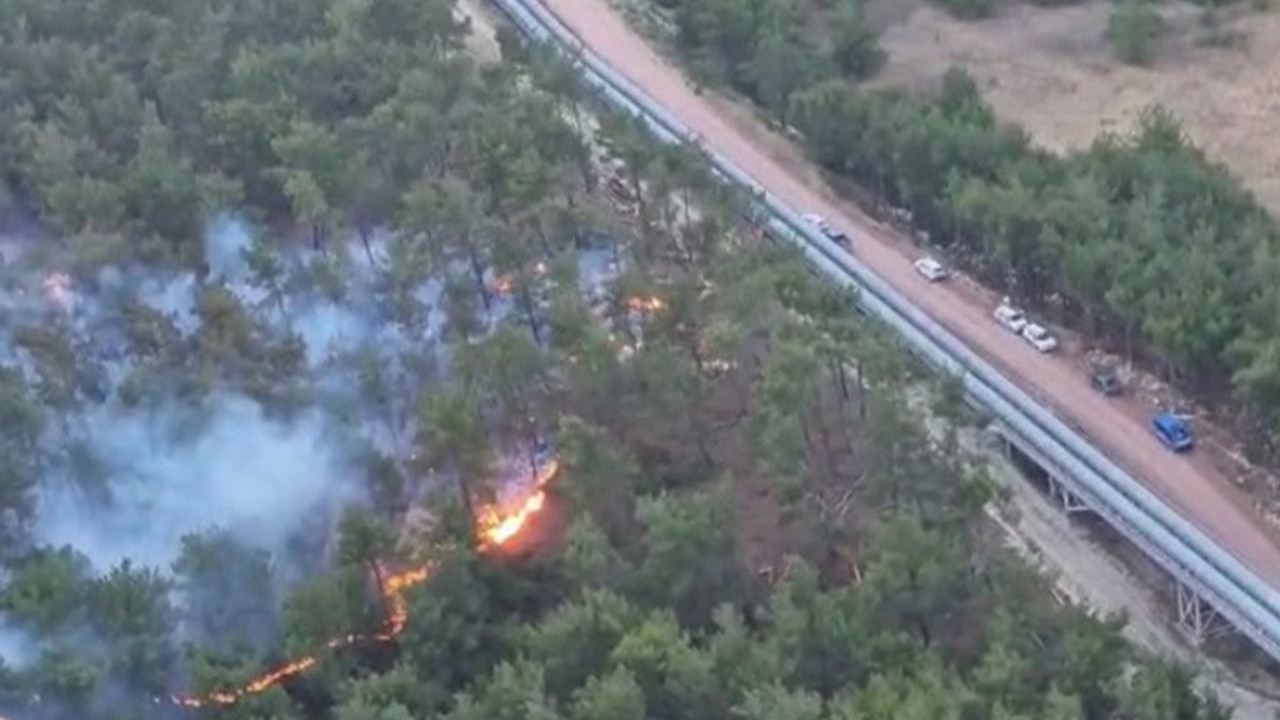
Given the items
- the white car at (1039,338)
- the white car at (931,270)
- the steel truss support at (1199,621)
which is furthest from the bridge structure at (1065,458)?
the white car at (1039,338)

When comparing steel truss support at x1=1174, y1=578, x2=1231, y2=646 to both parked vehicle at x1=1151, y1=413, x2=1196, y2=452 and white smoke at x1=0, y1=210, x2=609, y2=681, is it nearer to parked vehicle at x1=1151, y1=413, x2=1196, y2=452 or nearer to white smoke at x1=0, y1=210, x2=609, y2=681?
parked vehicle at x1=1151, y1=413, x2=1196, y2=452

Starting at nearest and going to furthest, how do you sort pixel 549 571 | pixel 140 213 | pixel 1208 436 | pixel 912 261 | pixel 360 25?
pixel 549 571 < pixel 1208 436 < pixel 140 213 < pixel 912 261 < pixel 360 25

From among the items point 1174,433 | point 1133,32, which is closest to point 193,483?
point 1174,433

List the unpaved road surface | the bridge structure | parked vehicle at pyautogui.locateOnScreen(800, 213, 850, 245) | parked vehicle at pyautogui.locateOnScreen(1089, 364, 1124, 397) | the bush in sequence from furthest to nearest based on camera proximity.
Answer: the bush < parked vehicle at pyautogui.locateOnScreen(800, 213, 850, 245) < parked vehicle at pyautogui.locateOnScreen(1089, 364, 1124, 397) < the bridge structure < the unpaved road surface

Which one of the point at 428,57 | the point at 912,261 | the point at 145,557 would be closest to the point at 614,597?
the point at 145,557

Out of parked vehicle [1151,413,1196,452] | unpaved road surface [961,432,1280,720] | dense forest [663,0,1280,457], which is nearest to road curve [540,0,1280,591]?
parked vehicle [1151,413,1196,452]

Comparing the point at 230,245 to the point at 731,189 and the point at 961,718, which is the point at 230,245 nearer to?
the point at 731,189

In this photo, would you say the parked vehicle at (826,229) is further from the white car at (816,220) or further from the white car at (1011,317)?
the white car at (1011,317)
